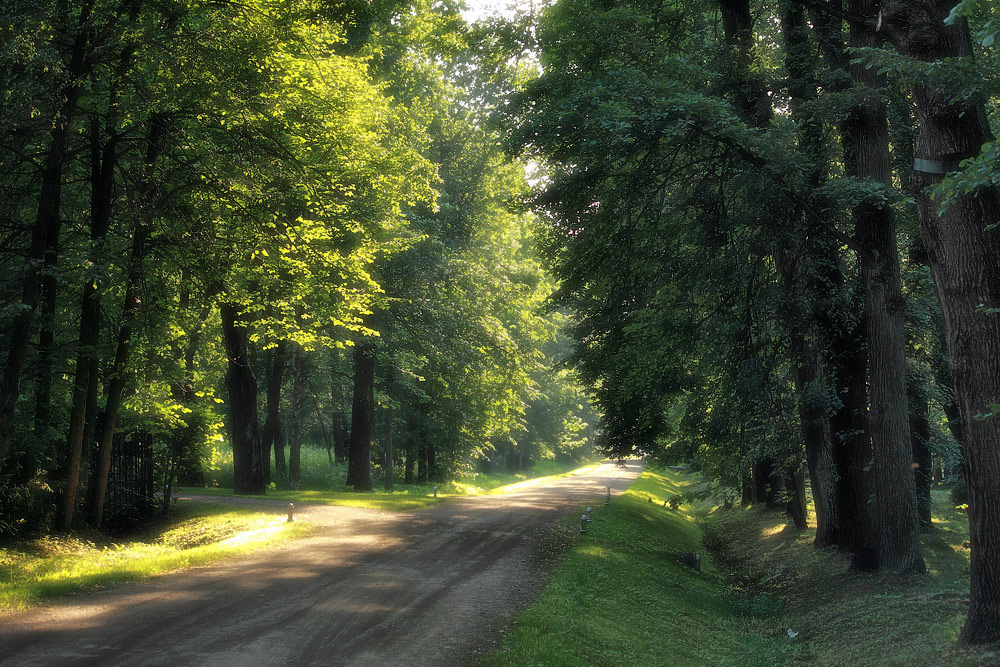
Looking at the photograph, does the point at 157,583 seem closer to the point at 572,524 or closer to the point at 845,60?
the point at 572,524

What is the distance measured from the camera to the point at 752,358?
1393 cm

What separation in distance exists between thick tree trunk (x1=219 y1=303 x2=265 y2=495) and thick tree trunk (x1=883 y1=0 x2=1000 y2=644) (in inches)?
754

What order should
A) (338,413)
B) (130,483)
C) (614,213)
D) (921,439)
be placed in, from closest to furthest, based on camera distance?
(614,213)
(921,439)
(130,483)
(338,413)

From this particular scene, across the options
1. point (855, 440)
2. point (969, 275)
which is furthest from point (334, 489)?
point (969, 275)

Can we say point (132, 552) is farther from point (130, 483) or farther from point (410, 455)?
point (410, 455)

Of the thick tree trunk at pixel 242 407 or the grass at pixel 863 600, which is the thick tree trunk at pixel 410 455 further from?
the grass at pixel 863 600

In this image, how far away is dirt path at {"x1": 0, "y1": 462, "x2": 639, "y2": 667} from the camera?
7.93m

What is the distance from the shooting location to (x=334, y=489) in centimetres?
3362

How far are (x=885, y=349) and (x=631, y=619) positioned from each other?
6.41 meters

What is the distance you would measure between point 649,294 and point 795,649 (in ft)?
26.2

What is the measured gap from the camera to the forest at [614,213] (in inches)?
442

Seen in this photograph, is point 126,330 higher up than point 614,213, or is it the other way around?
point 614,213

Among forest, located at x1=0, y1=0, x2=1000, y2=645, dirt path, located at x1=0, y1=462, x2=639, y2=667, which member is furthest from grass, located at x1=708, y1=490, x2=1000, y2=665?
dirt path, located at x1=0, y1=462, x2=639, y2=667

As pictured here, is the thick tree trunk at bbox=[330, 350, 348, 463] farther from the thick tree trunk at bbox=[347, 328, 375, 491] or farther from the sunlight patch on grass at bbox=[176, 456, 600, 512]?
the thick tree trunk at bbox=[347, 328, 375, 491]
